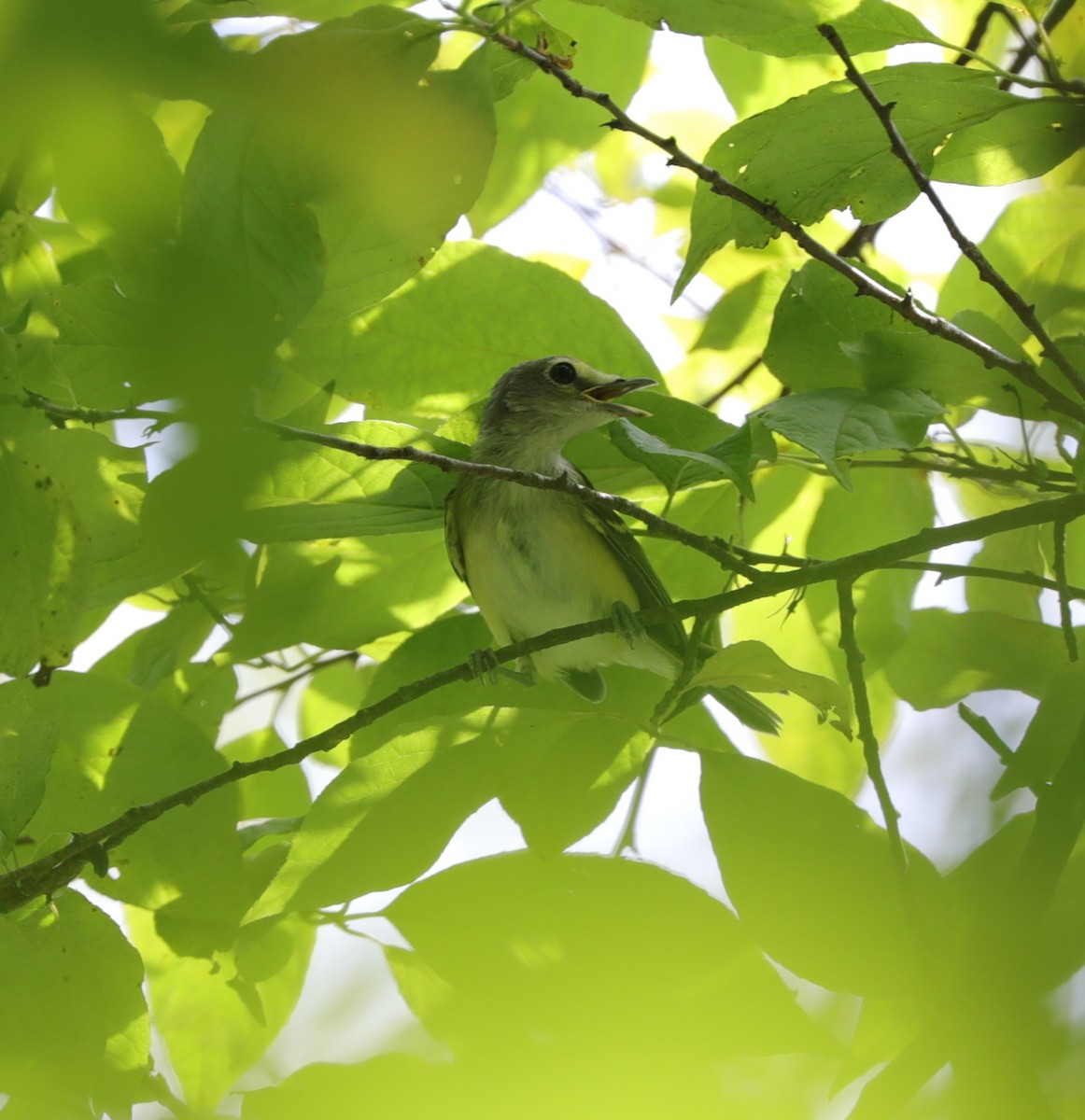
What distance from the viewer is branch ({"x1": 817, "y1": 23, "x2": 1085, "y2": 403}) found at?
1.48 metres

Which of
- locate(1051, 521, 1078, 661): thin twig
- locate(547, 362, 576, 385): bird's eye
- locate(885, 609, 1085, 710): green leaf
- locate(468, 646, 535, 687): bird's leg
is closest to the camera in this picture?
locate(885, 609, 1085, 710): green leaf

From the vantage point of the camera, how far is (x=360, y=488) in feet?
5.53

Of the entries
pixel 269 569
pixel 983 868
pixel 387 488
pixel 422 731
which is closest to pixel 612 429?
pixel 387 488

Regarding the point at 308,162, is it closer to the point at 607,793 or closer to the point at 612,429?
the point at 612,429

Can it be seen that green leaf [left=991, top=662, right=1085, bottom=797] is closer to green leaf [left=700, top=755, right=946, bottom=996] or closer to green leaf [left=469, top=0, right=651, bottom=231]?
green leaf [left=700, top=755, right=946, bottom=996]

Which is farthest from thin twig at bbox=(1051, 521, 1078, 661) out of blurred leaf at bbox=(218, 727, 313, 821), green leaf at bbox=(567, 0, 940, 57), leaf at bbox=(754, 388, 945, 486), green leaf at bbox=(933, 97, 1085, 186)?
blurred leaf at bbox=(218, 727, 313, 821)

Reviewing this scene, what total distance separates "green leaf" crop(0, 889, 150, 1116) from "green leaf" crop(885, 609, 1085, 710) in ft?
3.20

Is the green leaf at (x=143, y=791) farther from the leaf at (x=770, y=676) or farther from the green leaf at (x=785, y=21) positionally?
the green leaf at (x=785, y=21)

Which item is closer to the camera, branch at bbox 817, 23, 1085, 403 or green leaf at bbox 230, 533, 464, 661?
branch at bbox 817, 23, 1085, 403

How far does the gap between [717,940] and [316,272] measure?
682mm

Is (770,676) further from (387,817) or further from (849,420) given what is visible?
(387,817)

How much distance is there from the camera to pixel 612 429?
5.67 ft

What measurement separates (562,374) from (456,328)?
3.48ft

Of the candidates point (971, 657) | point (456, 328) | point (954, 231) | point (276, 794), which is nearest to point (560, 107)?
point (456, 328)
